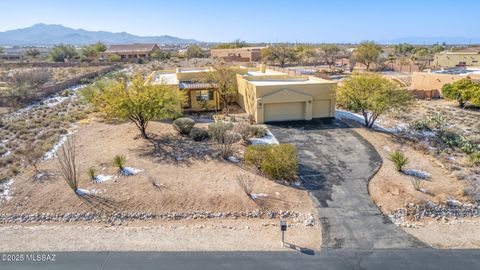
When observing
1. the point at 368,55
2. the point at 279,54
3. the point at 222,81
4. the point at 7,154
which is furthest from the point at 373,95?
the point at 279,54

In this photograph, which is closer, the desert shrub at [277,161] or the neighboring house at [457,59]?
the desert shrub at [277,161]

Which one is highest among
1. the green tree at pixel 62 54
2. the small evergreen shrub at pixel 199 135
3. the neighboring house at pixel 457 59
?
the green tree at pixel 62 54

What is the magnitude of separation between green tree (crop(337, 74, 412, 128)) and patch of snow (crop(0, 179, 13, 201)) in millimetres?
23367

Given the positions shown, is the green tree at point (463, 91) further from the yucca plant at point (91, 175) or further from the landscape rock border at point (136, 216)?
the yucca plant at point (91, 175)

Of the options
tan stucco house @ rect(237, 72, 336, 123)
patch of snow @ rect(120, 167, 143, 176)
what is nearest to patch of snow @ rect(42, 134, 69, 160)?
patch of snow @ rect(120, 167, 143, 176)

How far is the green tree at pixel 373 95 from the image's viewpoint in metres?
24.5

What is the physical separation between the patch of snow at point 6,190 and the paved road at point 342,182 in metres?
14.6

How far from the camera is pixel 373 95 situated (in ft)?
80.8

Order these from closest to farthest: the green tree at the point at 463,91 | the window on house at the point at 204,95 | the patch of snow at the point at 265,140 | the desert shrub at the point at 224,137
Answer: the desert shrub at the point at 224,137, the patch of snow at the point at 265,140, the green tree at the point at 463,91, the window on house at the point at 204,95

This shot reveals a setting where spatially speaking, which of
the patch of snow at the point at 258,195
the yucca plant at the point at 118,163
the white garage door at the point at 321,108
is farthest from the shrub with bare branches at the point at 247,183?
the white garage door at the point at 321,108

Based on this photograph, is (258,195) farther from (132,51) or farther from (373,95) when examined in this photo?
(132,51)

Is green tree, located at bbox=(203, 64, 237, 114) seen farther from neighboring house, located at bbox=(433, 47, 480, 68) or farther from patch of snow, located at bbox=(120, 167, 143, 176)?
neighboring house, located at bbox=(433, 47, 480, 68)

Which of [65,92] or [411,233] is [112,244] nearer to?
[411,233]

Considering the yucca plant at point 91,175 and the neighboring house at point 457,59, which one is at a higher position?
the neighboring house at point 457,59
